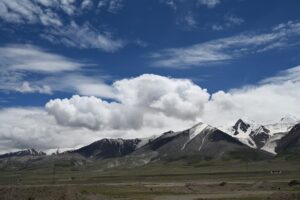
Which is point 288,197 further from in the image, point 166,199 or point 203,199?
point 166,199

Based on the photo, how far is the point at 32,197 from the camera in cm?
8862

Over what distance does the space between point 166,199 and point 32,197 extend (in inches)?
1303

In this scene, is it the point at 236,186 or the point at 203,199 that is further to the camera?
the point at 236,186

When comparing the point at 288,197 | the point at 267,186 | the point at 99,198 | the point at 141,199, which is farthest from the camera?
the point at 267,186

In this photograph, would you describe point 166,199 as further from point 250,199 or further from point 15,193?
point 15,193

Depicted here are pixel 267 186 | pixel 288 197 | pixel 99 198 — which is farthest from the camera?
pixel 267 186

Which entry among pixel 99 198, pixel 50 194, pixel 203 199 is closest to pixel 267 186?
pixel 203 199

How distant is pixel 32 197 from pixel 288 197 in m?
48.8

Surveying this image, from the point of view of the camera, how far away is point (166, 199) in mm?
107938

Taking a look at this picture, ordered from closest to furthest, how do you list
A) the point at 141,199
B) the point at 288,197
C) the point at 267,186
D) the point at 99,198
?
the point at 288,197 → the point at 99,198 → the point at 141,199 → the point at 267,186

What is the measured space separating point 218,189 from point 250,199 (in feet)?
147

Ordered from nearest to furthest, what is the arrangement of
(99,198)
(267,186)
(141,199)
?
(99,198) → (141,199) → (267,186)

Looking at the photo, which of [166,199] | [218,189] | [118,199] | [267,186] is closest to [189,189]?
[218,189]

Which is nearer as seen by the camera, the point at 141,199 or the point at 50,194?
the point at 50,194
